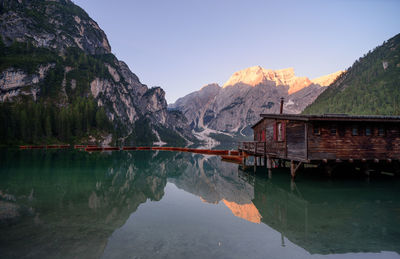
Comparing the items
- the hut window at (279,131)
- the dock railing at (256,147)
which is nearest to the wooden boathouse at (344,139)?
the hut window at (279,131)

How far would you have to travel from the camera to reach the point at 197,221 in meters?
13.2

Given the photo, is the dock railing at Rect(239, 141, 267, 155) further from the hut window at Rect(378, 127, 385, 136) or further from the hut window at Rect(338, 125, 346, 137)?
the hut window at Rect(378, 127, 385, 136)

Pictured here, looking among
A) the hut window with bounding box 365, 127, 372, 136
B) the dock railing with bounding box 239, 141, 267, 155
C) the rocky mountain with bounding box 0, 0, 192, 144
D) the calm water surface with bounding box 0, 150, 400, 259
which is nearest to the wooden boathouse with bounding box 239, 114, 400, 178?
the hut window with bounding box 365, 127, 372, 136

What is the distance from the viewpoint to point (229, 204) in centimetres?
1712

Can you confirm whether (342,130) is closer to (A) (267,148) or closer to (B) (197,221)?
(A) (267,148)

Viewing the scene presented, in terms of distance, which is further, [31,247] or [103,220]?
[103,220]

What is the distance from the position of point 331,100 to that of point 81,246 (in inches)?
8000

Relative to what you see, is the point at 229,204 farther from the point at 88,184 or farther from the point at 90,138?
the point at 90,138

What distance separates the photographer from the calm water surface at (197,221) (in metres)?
9.23

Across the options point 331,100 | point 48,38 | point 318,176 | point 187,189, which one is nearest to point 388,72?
point 331,100

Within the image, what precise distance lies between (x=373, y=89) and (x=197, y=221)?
625 feet

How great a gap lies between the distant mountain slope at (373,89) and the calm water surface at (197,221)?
492 feet

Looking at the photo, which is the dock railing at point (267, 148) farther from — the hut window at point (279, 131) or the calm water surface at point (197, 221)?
the calm water surface at point (197, 221)

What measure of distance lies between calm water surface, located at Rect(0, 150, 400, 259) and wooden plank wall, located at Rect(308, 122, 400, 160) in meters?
3.00
